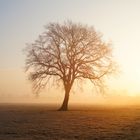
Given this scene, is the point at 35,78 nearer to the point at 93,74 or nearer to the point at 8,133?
the point at 93,74

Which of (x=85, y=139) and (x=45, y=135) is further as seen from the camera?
(x=45, y=135)

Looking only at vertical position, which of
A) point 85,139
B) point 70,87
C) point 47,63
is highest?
point 47,63

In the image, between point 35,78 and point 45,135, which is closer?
point 45,135

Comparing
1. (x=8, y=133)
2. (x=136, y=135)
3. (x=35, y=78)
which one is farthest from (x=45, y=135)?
(x=35, y=78)

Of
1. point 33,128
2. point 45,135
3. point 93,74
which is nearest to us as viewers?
point 45,135

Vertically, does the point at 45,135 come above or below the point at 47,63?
below

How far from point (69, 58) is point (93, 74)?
530 centimetres

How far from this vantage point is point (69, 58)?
67.6m

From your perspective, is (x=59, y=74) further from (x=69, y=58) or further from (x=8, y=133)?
(x=8, y=133)

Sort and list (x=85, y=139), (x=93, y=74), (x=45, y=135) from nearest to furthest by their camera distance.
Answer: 1. (x=85, y=139)
2. (x=45, y=135)
3. (x=93, y=74)

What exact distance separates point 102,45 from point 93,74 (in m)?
5.86

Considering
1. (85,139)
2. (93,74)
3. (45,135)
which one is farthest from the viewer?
(93,74)

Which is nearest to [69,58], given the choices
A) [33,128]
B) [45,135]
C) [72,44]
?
[72,44]

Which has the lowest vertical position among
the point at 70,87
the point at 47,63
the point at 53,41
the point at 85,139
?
the point at 85,139
